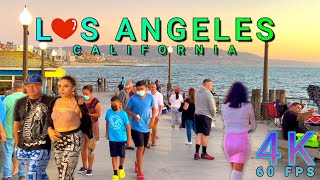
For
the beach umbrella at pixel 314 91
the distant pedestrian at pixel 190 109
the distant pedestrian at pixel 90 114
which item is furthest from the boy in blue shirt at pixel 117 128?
the beach umbrella at pixel 314 91

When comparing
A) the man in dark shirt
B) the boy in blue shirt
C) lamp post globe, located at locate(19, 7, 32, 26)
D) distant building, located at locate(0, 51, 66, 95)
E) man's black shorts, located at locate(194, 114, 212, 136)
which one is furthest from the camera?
distant building, located at locate(0, 51, 66, 95)

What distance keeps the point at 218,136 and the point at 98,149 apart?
13.9ft

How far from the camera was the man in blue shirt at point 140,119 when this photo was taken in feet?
28.5

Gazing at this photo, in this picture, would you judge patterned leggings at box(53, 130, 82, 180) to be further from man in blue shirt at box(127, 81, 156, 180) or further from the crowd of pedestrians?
man in blue shirt at box(127, 81, 156, 180)

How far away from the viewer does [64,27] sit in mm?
21062

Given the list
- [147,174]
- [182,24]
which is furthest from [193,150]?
[182,24]

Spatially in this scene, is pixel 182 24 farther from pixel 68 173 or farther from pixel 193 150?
pixel 68 173

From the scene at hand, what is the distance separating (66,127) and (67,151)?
0.28 metres

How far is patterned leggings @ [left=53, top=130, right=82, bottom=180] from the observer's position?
5.68 meters

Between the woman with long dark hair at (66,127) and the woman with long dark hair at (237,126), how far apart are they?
2.27 meters

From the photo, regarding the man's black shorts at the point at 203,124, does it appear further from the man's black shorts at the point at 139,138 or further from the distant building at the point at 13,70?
the distant building at the point at 13,70

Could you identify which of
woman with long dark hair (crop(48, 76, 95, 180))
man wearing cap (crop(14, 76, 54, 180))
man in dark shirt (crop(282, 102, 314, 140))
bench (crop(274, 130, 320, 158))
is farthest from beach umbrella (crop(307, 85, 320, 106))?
man wearing cap (crop(14, 76, 54, 180))

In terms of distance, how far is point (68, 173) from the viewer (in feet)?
19.0

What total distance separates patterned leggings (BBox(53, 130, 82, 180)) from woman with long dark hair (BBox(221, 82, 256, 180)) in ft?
7.66
